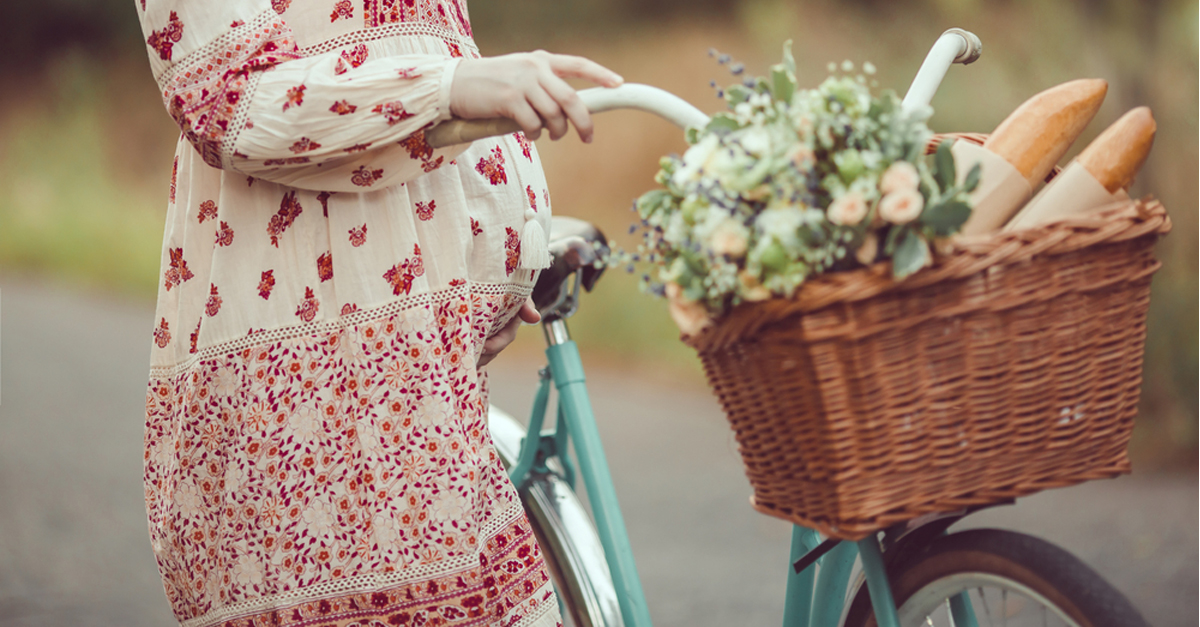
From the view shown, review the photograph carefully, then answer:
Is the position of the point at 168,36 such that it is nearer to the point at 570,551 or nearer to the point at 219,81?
the point at 219,81

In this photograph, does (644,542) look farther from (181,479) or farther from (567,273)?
(181,479)

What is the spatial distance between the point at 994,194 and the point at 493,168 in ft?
1.69

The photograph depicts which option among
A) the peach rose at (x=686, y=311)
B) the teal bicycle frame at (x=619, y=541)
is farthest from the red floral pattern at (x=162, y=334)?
the peach rose at (x=686, y=311)

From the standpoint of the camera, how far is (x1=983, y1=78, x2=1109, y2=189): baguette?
2.48 feet

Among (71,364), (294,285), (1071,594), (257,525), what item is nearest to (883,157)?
(1071,594)

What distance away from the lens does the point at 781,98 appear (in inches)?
27.5

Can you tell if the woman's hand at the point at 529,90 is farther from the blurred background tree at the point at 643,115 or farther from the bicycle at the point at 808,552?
the blurred background tree at the point at 643,115

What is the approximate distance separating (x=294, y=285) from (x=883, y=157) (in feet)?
1.93

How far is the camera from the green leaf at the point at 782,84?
0.69m

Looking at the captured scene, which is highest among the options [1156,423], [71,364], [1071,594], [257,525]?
[71,364]

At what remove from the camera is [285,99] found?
0.84 meters

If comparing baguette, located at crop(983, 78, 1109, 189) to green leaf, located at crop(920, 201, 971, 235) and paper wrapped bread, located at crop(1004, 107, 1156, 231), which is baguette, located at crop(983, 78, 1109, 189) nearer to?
paper wrapped bread, located at crop(1004, 107, 1156, 231)

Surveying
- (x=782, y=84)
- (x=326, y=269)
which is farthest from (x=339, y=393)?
(x=782, y=84)

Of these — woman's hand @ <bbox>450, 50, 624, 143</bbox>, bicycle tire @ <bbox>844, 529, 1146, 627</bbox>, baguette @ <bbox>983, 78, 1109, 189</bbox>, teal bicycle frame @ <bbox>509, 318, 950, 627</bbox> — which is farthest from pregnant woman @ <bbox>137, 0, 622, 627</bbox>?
baguette @ <bbox>983, 78, 1109, 189</bbox>
